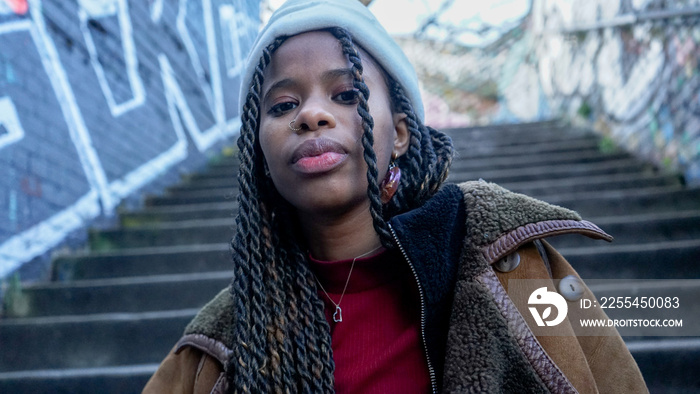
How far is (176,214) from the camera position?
364 centimetres

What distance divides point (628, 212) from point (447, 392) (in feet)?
8.61

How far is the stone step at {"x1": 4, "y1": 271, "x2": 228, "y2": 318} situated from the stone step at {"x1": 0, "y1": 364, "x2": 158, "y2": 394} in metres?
0.57

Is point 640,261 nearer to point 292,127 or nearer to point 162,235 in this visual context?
point 292,127

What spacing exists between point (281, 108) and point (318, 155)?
19 centimetres

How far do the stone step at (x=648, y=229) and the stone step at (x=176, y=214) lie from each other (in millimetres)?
2359

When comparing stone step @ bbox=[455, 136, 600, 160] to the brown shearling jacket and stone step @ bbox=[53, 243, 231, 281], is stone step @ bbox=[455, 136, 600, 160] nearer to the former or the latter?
stone step @ bbox=[53, 243, 231, 281]

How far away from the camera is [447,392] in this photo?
0.93 m

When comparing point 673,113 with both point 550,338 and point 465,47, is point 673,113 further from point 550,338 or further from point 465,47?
point 465,47

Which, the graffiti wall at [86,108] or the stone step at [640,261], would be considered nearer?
the stone step at [640,261]

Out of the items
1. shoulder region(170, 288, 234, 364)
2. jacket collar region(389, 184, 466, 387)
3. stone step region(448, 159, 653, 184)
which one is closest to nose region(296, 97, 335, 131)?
jacket collar region(389, 184, 466, 387)

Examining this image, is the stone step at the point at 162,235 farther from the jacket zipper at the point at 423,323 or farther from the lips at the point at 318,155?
the jacket zipper at the point at 423,323

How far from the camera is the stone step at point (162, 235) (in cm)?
320

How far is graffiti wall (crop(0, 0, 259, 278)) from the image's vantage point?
99.7 inches

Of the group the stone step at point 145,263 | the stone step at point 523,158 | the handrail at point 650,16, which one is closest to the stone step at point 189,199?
the stone step at point 523,158
